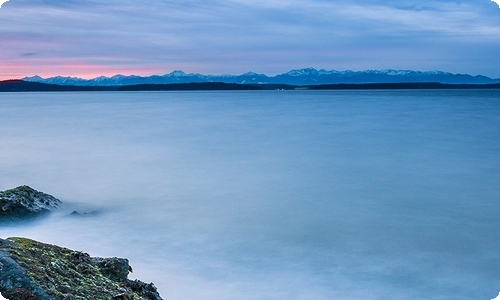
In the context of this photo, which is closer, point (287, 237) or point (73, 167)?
point (287, 237)

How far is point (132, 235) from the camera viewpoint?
34.4ft

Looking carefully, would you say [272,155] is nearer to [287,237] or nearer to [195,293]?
[287,237]

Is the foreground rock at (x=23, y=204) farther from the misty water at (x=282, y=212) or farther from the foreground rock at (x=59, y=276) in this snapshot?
the foreground rock at (x=59, y=276)

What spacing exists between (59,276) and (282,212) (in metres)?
8.86

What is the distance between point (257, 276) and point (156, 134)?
24212 mm

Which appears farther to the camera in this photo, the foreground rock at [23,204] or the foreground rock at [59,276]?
the foreground rock at [23,204]

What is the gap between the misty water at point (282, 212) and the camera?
8.33 metres

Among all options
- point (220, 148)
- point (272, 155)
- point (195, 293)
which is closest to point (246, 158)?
point (272, 155)

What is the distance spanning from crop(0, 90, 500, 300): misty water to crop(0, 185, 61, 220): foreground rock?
369 mm

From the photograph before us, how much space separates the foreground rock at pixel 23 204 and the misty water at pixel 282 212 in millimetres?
369

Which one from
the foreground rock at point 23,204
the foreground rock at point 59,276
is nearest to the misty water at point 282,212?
the foreground rock at point 23,204

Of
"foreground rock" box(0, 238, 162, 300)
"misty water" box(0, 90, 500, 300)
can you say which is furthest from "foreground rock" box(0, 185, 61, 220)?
"foreground rock" box(0, 238, 162, 300)

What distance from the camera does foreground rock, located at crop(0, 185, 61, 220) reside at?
10.1m

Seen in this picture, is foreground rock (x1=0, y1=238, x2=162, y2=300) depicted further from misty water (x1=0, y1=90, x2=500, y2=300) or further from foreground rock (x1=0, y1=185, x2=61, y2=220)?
foreground rock (x1=0, y1=185, x2=61, y2=220)
